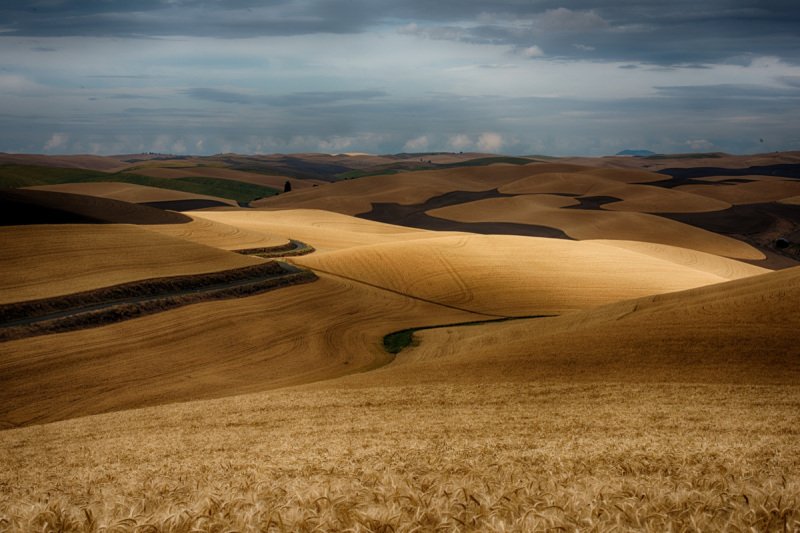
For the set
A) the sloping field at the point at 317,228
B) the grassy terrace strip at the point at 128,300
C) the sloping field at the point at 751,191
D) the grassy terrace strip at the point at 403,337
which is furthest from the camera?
the sloping field at the point at 751,191

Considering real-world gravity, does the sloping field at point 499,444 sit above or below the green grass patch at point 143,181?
below

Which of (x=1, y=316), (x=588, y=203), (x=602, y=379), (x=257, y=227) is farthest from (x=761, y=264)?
(x=1, y=316)

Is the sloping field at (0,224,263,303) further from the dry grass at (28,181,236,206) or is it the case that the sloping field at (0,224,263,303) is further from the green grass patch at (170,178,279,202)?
the green grass patch at (170,178,279,202)

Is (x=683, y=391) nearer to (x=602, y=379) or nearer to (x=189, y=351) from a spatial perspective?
(x=602, y=379)

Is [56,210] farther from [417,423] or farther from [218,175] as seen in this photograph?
[218,175]

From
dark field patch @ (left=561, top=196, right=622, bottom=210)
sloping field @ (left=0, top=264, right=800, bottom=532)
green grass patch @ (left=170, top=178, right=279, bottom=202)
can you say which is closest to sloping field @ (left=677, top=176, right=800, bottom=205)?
dark field patch @ (left=561, top=196, right=622, bottom=210)

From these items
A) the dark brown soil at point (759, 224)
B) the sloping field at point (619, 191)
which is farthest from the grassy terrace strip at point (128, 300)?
the sloping field at point (619, 191)

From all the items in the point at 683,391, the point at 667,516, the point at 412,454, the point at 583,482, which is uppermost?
the point at 667,516

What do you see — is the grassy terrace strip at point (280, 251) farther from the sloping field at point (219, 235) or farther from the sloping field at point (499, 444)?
the sloping field at point (499, 444)
